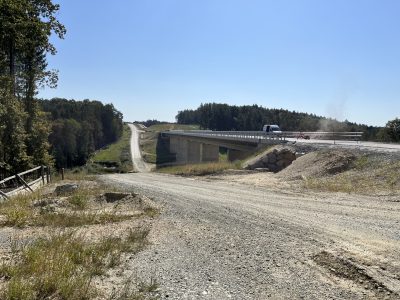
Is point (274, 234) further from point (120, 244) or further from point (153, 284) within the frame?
point (153, 284)

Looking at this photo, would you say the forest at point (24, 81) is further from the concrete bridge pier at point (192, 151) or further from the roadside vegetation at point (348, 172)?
the concrete bridge pier at point (192, 151)

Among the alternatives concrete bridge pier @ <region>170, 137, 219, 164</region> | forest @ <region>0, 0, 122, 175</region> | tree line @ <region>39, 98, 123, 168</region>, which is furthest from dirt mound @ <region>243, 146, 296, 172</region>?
tree line @ <region>39, 98, 123, 168</region>

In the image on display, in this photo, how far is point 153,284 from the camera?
259 inches

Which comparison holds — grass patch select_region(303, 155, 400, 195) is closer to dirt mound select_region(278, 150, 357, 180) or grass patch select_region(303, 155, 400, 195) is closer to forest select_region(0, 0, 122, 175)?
dirt mound select_region(278, 150, 357, 180)

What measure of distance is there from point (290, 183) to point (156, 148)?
11570 centimetres

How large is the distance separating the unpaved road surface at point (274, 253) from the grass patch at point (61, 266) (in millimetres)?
622

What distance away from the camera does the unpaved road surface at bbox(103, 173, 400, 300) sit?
6.70 meters

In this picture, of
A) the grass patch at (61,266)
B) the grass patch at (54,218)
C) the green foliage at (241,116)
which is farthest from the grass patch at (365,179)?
the green foliage at (241,116)

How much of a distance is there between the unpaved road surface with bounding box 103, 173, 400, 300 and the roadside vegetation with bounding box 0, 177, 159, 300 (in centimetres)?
55

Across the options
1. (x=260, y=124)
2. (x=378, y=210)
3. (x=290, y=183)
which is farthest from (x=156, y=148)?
(x=378, y=210)

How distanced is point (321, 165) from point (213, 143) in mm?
51480

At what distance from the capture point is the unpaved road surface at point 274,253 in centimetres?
670

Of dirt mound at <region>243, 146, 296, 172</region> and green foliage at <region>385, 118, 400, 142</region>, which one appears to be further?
green foliage at <region>385, 118, 400, 142</region>

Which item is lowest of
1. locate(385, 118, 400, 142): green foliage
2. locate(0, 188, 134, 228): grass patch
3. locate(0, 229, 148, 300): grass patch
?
locate(0, 188, 134, 228): grass patch
